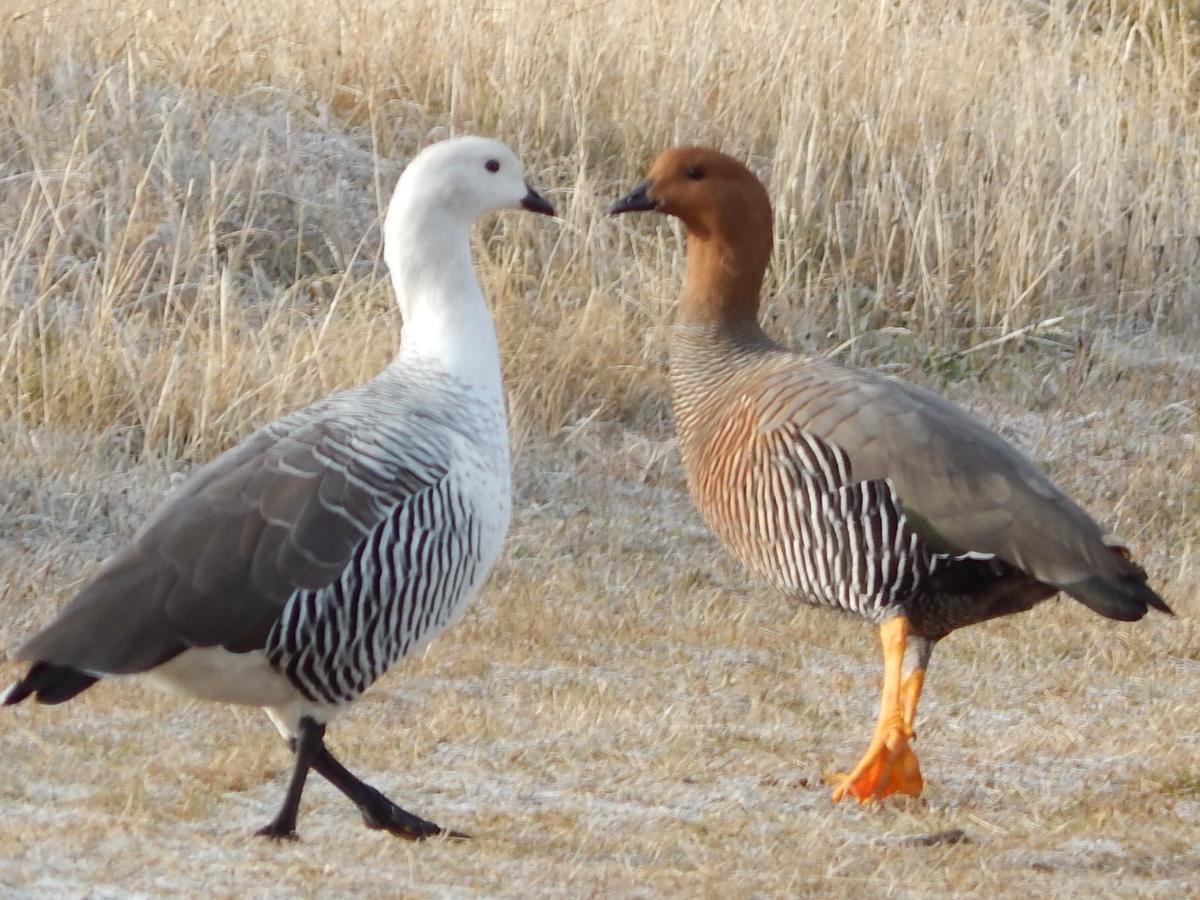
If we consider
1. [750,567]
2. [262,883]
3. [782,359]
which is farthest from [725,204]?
[262,883]

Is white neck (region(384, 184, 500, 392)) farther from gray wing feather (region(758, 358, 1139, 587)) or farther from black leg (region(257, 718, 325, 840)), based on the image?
black leg (region(257, 718, 325, 840))

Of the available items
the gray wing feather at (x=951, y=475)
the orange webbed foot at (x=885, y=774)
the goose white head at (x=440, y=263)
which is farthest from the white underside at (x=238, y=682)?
the gray wing feather at (x=951, y=475)

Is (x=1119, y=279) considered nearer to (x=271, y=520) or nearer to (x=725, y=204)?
(x=725, y=204)

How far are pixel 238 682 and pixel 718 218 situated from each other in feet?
8.64

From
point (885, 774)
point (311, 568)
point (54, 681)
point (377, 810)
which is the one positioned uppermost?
point (311, 568)

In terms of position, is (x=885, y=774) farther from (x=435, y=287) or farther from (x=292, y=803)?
(x=435, y=287)

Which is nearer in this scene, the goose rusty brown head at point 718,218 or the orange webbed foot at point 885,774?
the orange webbed foot at point 885,774

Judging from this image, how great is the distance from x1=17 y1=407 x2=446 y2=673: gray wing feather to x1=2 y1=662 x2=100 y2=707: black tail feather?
2 cm

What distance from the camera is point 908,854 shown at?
14.5ft

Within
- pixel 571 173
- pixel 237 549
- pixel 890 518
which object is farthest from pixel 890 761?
pixel 571 173

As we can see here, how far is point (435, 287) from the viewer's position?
4996mm

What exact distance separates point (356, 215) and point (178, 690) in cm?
511

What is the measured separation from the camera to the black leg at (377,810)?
4.27 meters

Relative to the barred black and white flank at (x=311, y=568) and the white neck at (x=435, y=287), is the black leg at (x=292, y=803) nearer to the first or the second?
the barred black and white flank at (x=311, y=568)
